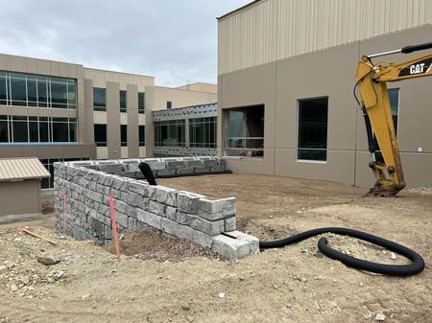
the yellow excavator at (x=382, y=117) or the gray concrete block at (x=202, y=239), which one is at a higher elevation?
the yellow excavator at (x=382, y=117)

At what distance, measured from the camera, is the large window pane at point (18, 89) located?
29.5 m

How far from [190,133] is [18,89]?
15166 millimetres

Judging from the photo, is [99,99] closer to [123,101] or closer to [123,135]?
[123,101]

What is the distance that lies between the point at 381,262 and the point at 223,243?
2052mm

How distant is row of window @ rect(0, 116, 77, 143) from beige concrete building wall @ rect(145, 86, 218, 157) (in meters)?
7.99

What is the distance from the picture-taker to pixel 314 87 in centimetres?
1330

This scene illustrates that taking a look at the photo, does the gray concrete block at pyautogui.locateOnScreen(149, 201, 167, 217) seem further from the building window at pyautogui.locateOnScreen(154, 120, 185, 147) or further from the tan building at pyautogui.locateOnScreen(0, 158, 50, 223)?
the building window at pyautogui.locateOnScreen(154, 120, 185, 147)

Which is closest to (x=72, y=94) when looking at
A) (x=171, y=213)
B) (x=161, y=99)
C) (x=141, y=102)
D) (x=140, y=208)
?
(x=141, y=102)

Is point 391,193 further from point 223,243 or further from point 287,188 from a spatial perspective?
point 223,243

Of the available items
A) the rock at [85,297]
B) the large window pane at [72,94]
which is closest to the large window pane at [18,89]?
the large window pane at [72,94]

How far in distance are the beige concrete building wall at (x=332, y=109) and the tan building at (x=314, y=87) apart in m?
0.03

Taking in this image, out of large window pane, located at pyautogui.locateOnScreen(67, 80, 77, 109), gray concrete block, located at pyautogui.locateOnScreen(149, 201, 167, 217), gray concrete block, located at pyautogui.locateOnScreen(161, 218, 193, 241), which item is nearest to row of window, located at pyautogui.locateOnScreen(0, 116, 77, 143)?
large window pane, located at pyautogui.locateOnScreen(67, 80, 77, 109)

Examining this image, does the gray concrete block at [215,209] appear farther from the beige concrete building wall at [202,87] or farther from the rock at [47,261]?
the beige concrete building wall at [202,87]

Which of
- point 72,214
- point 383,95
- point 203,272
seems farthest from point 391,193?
point 72,214
